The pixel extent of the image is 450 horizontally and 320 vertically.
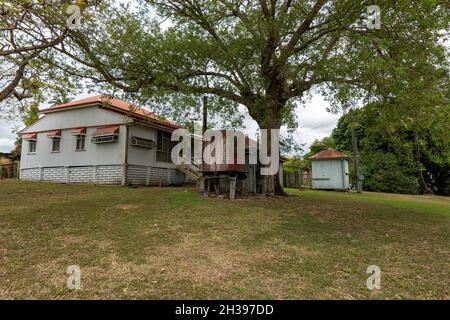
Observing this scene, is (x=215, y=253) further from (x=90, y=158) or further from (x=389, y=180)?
(x=389, y=180)

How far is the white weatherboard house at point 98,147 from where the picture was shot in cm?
1482

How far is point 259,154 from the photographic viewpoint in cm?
1117

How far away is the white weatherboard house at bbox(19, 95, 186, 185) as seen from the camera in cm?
1482

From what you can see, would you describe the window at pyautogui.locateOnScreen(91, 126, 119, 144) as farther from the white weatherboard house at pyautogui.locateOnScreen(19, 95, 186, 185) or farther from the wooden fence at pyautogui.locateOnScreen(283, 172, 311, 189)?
the wooden fence at pyautogui.locateOnScreen(283, 172, 311, 189)

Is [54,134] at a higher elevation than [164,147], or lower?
higher

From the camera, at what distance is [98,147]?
15.3 meters

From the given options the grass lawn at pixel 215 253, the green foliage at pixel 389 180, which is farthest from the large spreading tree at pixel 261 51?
the green foliage at pixel 389 180

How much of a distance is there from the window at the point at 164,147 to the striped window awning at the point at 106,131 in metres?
2.77

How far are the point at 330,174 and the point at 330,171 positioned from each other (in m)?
0.21

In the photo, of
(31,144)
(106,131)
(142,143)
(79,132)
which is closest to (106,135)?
(106,131)

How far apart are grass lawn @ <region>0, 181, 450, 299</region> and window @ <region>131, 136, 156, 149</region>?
24.5 ft

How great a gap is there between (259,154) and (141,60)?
5.55 metres

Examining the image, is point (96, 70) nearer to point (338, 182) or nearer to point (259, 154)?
point (259, 154)

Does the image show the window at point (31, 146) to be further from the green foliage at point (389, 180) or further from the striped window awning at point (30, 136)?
the green foliage at point (389, 180)
